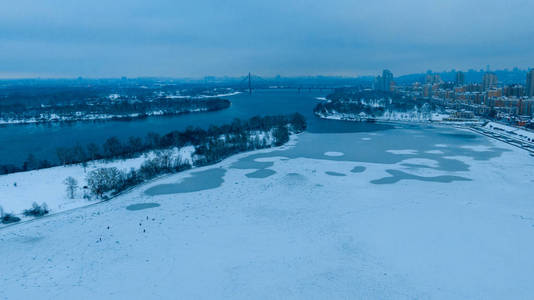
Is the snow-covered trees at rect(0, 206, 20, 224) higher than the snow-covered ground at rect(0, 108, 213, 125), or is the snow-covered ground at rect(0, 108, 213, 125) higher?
the snow-covered ground at rect(0, 108, 213, 125)

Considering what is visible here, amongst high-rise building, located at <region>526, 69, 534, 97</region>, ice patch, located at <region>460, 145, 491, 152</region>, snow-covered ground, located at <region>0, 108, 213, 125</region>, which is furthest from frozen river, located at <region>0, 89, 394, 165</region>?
high-rise building, located at <region>526, 69, 534, 97</region>

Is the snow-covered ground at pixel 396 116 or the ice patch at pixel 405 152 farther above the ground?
the snow-covered ground at pixel 396 116

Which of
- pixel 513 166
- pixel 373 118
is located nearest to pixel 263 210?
pixel 513 166

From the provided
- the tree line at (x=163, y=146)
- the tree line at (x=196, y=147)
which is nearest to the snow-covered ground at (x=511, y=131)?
the tree line at (x=196, y=147)

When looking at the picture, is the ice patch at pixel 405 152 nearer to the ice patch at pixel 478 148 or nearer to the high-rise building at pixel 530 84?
the ice patch at pixel 478 148

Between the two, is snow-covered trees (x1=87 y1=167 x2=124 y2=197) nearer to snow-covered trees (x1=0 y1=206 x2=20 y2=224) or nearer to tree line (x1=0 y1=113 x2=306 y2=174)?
snow-covered trees (x1=0 y1=206 x2=20 y2=224)

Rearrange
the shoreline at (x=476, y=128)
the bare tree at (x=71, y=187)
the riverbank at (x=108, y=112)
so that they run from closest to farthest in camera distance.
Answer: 1. the bare tree at (x=71, y=187)
2. the shoreline at (x=476, y=128)
3. the riverbank at (x=108, y=112)

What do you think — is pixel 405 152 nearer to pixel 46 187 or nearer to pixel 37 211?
pixel 37 211

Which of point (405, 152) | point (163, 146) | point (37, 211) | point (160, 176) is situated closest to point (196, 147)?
point (163, 146)
